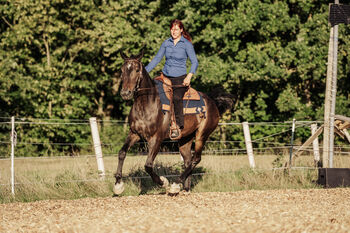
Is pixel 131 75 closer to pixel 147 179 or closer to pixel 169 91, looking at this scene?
pixel 169 91

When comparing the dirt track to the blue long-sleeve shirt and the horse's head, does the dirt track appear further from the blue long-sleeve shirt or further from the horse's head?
the blue long-sleeve shirt

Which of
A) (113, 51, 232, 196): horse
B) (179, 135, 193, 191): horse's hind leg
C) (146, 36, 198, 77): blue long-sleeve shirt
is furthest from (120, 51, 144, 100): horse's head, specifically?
(179, 135, 193, 191): horse's hind leg

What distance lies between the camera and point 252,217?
673cm

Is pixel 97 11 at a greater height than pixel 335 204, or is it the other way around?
pixel 97 11

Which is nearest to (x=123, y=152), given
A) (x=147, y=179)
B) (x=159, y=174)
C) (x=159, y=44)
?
(x=147, y=179)

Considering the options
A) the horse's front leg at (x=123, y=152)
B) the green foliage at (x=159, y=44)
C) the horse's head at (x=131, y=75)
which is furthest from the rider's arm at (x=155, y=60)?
the green foliage at (x=159, y=44)

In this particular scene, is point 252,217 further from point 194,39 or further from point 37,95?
point 37,95

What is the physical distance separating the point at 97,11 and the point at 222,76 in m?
7.67

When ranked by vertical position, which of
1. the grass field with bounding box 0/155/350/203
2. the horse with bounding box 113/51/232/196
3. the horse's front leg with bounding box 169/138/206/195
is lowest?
the grass field with bounding box 0/155/350/203

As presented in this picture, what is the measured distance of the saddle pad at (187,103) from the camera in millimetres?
9297

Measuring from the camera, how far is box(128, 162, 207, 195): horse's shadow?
1123 cm

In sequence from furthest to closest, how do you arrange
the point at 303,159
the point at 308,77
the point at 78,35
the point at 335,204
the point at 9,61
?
the point at 78,35 < the point at 308,77 < the point at 9,61 < the point at 303,159 < the point at 335,204

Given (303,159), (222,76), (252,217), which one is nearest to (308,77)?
(222,76)

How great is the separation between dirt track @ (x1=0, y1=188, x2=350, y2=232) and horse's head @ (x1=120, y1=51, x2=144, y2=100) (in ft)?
6.37
